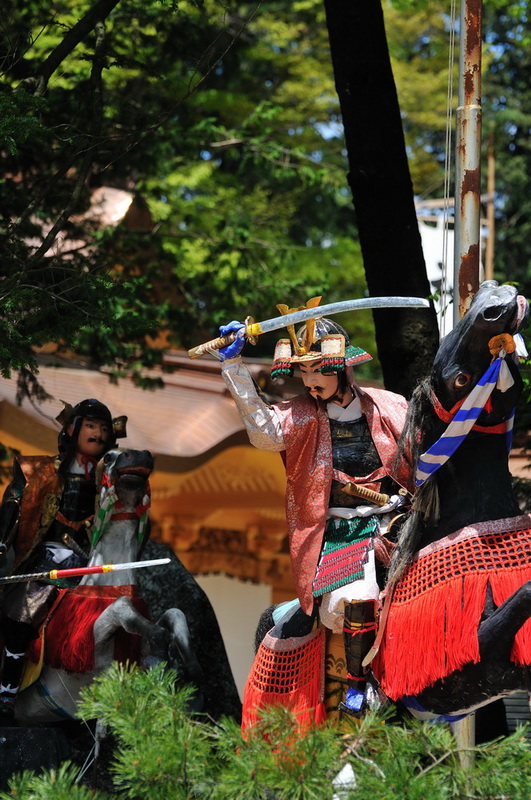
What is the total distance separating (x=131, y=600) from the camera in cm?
558

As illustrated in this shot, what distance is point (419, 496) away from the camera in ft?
15.2

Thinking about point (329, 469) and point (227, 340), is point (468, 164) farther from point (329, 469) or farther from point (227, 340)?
point (329, 469)

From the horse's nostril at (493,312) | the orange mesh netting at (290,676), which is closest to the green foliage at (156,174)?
the orange mesh netting at (290,676)

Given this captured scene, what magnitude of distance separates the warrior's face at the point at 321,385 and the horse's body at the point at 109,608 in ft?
3.66

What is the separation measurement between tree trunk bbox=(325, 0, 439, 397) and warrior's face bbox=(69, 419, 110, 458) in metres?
1.98

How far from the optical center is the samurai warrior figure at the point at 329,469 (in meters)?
4.84

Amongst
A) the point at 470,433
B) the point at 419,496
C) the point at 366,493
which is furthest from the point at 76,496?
the point at 470,433

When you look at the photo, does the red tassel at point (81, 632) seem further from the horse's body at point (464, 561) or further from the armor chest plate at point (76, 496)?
the horse's body at point (464, 561)

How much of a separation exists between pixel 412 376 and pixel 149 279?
9.83 feet

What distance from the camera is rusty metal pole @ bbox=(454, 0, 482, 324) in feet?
17.3

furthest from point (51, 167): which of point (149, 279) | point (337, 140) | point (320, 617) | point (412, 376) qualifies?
point (337, 140)

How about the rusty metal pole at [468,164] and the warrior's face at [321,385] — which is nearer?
the warrior's face at [321,385]

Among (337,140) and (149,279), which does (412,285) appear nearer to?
(149,279)

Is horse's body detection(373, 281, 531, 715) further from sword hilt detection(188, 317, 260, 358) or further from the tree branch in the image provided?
the tree branch
